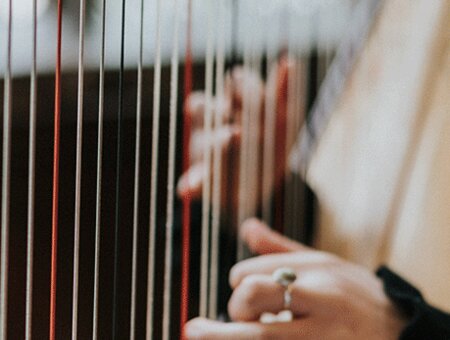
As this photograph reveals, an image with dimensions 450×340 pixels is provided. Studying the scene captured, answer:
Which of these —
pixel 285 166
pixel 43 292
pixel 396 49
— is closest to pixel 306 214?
pixel 285 166

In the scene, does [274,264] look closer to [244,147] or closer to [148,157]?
[148,157]

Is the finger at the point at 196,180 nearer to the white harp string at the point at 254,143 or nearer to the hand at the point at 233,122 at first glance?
the hand at the point at 233,122

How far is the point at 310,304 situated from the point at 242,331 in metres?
0.08

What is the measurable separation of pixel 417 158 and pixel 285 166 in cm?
20

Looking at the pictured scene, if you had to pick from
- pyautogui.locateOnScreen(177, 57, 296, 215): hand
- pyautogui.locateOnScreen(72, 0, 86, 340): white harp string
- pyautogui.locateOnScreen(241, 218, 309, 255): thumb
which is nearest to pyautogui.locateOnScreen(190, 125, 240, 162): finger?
pyautogui.locateOnScreen(177, 57, 296, 215): hand

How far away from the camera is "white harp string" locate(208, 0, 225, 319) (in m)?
0.82

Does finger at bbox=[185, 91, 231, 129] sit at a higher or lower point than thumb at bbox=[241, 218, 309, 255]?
higher

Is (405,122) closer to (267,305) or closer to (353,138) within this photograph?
(353,138)

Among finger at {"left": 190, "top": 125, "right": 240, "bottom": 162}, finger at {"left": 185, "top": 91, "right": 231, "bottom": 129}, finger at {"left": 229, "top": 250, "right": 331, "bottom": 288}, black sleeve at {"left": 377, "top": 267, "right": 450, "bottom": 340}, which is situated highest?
finger at {"left": 185, "top": 91, "right": 231, "bottom": 129}

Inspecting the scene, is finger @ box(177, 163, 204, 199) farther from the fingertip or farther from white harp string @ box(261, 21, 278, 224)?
the fingertip

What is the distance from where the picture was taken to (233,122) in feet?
3.26

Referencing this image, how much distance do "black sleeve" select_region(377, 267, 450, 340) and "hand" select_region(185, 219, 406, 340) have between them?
0.5 inches

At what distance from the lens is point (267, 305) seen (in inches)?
26.0

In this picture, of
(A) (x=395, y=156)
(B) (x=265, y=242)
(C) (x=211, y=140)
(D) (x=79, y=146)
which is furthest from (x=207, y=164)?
(D) (x=79, y=146)
